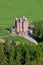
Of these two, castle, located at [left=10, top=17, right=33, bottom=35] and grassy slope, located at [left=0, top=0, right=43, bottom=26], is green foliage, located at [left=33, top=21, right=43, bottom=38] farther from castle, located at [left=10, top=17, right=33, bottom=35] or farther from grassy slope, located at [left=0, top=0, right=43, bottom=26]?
grassy slope, located at [left=0, top=0, right=43, bottom=26]

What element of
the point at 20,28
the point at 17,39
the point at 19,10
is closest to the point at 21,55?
the point at 17,39

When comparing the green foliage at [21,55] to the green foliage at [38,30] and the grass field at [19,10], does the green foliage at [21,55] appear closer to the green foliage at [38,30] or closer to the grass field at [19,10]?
the green foliage at [38,30]

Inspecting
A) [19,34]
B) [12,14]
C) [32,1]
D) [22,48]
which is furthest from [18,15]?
[22,48]

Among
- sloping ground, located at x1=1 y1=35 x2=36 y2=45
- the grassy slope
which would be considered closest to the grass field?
the grassy slope

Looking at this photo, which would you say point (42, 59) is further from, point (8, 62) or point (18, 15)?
point (18, 15)

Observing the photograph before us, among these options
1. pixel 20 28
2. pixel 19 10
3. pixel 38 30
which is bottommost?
pixel 19 10

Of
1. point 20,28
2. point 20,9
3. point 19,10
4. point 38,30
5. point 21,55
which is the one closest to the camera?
point 21,55

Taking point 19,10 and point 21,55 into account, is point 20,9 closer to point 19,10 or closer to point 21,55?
point 19,10

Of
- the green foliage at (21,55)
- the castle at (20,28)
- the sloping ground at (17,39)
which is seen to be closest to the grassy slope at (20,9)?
the castle at (20,28)
